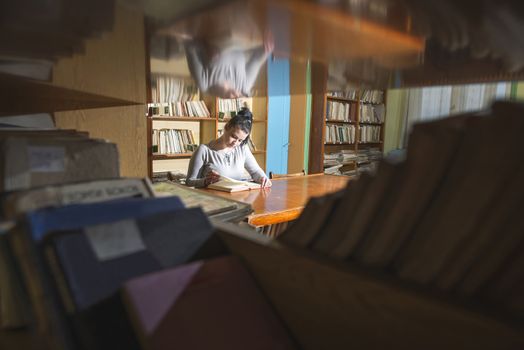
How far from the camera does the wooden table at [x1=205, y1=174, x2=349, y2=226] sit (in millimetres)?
1684

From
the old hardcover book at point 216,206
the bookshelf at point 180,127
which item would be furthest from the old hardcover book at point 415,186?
the bookshelf at point 180,127

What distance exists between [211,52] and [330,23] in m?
0.26

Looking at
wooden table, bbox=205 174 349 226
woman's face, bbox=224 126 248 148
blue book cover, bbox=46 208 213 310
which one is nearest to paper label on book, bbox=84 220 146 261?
blue book cover, bbox=46 208 213 310

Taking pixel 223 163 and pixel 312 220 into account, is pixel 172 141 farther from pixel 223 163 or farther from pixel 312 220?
pixel 312 220

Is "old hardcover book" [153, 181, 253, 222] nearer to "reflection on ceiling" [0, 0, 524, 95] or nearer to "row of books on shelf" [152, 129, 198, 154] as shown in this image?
"reflection on ceiling" [0, 0, 524, 95]

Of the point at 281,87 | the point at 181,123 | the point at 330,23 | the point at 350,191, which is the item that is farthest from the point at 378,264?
the point at 181,123

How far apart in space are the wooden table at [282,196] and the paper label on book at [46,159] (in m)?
0.75

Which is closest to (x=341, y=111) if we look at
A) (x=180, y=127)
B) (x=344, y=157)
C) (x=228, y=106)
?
(x=344, y=157)

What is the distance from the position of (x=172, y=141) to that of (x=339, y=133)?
7.88ft

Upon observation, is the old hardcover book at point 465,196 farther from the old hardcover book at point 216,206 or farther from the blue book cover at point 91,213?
the old hardcover book at point 216,206

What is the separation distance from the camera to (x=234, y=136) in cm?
289

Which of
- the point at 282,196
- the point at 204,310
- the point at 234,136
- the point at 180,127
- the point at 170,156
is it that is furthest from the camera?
the point at 180,127

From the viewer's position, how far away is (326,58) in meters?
0.57

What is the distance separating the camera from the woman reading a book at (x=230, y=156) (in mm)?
2789
